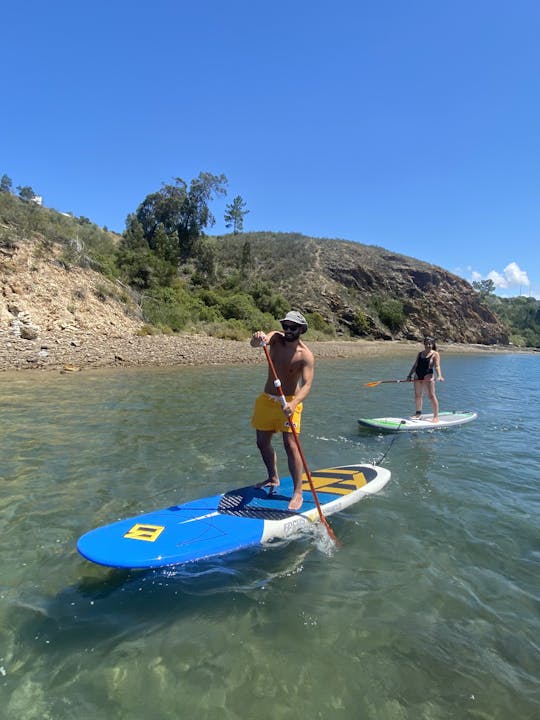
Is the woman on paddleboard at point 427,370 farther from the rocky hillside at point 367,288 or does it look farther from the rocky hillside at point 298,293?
the rocky hillside at point 367,288

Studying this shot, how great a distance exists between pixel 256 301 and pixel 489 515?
3790 centimetres

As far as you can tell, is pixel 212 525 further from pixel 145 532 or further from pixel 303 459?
pixel 303 459

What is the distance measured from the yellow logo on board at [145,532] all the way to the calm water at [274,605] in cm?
33

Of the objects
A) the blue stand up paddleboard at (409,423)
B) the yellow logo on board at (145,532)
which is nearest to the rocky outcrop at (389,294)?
the blue stand up paddleboard at (409,423)

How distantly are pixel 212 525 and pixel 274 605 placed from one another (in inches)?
44.8

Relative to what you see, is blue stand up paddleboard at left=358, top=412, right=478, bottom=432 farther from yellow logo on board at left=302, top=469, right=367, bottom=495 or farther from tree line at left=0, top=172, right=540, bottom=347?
tree line at left=0, top=172, right=540, bottom=347

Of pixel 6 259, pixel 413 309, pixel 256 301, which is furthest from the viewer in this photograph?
pixel 413 309

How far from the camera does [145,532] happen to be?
4156 mm

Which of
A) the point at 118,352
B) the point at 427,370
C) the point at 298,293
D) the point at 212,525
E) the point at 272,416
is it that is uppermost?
the point at 298,293

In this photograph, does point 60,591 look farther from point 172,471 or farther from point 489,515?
point 489,515

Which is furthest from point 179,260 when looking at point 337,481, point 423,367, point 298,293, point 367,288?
point 337,481

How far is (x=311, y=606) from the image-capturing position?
3.61m

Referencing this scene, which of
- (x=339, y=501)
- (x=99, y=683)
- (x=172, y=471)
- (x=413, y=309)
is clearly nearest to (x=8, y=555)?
(x=99, y=683)

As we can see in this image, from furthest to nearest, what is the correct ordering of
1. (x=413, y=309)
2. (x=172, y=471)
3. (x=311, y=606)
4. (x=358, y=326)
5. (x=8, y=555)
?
1. (x=413, y=309)
2. (x=358, y=326)
3. (x=172, y=471)
4. (x=8, y=555)
5. (x=311, y=606)
